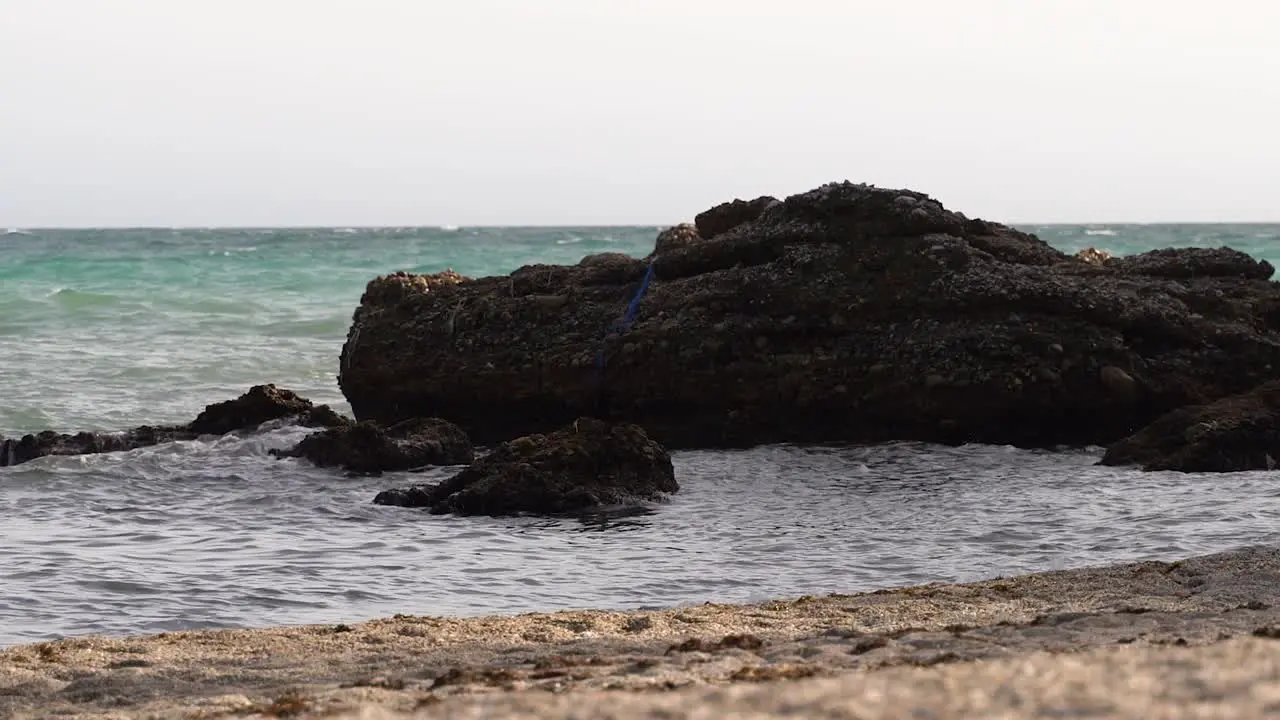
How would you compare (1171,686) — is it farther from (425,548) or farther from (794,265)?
(794,265)

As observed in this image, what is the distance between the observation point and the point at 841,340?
1099cm

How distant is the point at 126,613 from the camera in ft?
20.5

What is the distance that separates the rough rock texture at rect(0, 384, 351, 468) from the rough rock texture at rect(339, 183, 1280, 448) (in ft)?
1.54

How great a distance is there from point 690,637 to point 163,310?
22.8 m

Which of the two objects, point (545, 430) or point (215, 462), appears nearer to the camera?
point (215, 462)

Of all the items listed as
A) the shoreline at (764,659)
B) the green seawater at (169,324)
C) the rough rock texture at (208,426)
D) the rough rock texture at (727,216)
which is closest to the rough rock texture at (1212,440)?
the shoreline at (764,659)

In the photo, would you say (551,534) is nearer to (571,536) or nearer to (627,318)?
(571,536)

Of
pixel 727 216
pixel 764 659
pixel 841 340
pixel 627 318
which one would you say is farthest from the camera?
pixel 727 216

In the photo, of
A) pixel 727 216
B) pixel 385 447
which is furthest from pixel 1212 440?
pixel 385 447

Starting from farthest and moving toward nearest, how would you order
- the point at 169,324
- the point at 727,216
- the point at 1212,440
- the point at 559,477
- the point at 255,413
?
the point at 169,324
the point at 727,216
the point at 255,413
the point at 1212,440
the point at 559,477

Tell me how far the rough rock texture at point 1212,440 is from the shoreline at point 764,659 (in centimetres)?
255

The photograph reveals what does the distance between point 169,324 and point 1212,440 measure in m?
18.0

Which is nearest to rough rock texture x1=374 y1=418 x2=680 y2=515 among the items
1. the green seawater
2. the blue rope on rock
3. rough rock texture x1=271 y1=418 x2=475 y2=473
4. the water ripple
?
the water ripple

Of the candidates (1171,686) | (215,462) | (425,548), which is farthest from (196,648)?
(215,462)
